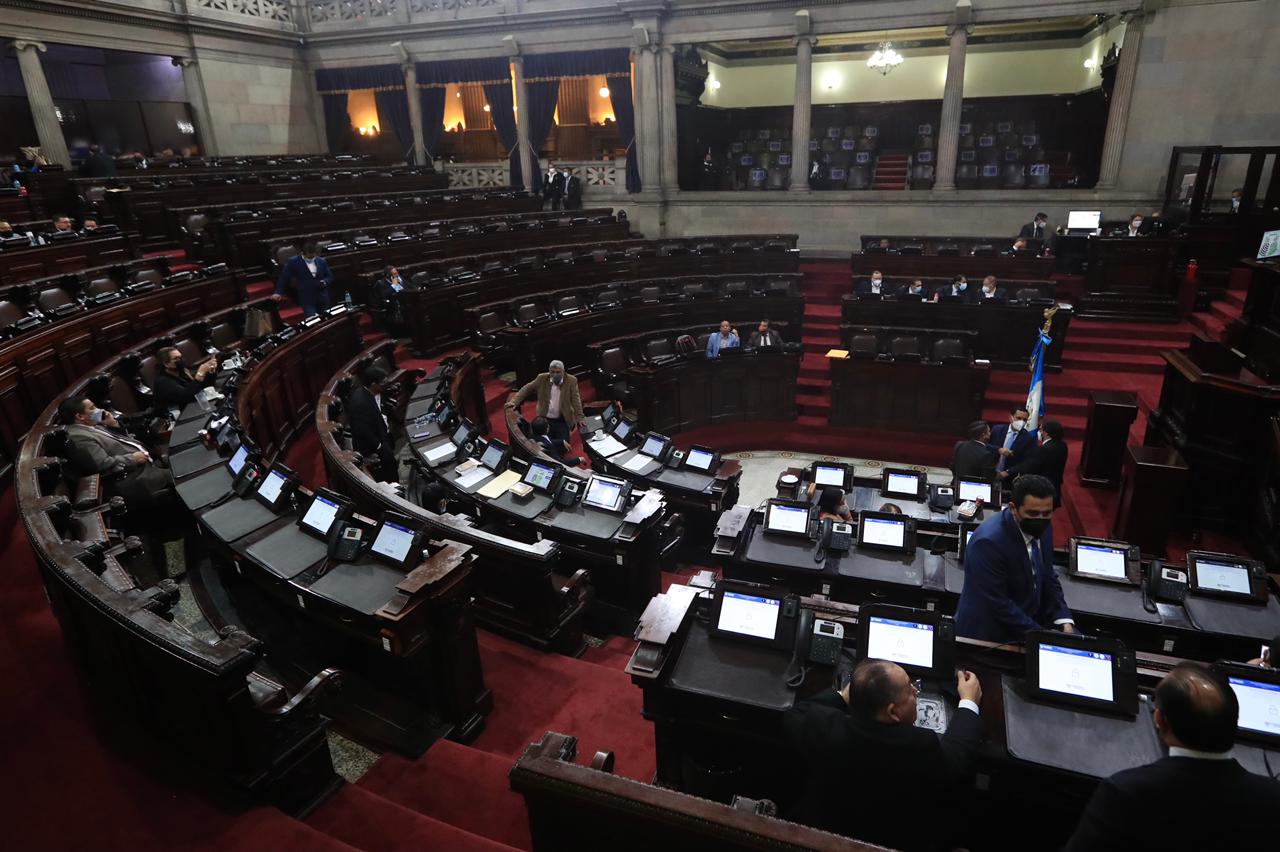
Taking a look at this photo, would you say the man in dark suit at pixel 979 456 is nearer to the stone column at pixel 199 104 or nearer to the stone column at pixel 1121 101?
the stone column at pixel 1121 101

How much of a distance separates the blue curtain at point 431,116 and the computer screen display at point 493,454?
42.4 feet

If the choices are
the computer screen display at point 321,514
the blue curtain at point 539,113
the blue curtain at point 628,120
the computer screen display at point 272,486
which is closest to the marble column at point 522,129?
the blue curtain at point 539,113

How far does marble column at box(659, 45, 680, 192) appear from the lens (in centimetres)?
1350

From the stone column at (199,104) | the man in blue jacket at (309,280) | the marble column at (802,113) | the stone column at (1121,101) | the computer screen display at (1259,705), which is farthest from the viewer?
the stone column at (199,104)

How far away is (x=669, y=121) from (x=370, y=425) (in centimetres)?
1019

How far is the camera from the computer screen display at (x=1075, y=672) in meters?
2.57

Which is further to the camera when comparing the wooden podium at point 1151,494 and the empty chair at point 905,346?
the empty chair at point 905,346

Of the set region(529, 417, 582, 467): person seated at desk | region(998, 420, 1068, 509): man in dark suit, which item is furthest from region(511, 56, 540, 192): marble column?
region(998, 420, 1068, 509): man in dark suit

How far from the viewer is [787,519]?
440cm

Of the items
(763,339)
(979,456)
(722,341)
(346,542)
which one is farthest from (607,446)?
(763,339)

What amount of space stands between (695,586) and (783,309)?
305 inches

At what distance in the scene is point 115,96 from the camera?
15.8 m

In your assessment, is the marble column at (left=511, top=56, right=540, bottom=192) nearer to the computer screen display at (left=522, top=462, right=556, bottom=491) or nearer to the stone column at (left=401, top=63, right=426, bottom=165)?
the stone column at (left=401, top=63, right=426, bottom=165)

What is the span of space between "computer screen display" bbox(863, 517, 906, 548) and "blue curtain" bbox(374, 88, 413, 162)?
1535 centimetres
